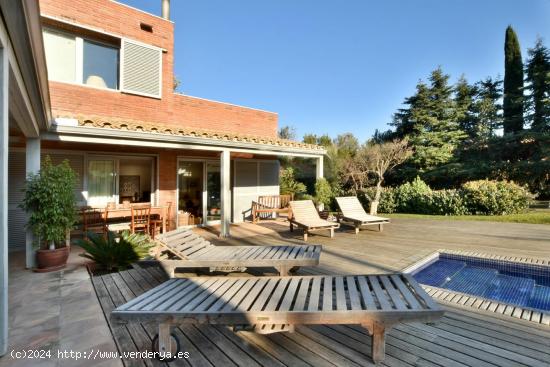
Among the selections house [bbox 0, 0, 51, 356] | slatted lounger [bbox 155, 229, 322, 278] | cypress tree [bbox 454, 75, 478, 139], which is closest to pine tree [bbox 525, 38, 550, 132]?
cypress tree [bbox 454, 75, 478, 139]

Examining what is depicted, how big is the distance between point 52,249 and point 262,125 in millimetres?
8983

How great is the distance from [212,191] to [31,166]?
5.76 meters

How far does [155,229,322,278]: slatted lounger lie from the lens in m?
4.38

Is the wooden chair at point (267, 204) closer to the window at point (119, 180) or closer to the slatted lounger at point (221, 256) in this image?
the window at point (119, 180)

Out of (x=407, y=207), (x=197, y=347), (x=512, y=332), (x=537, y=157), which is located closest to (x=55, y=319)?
(x=197, y=347)

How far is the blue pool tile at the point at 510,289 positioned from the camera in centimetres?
447

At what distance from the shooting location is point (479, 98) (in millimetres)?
23922

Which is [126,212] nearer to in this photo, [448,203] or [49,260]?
[49,260]

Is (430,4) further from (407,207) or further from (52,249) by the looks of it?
(52,249)

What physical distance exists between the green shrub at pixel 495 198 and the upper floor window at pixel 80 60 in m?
14.9

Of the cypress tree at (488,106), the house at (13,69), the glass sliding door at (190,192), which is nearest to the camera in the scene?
the house at (13,69)

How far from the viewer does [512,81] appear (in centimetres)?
2208

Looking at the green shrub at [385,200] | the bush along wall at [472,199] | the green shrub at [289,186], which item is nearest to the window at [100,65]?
the green shrub at [289,186]

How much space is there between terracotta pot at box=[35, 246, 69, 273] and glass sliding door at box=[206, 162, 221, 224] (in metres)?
5.38
